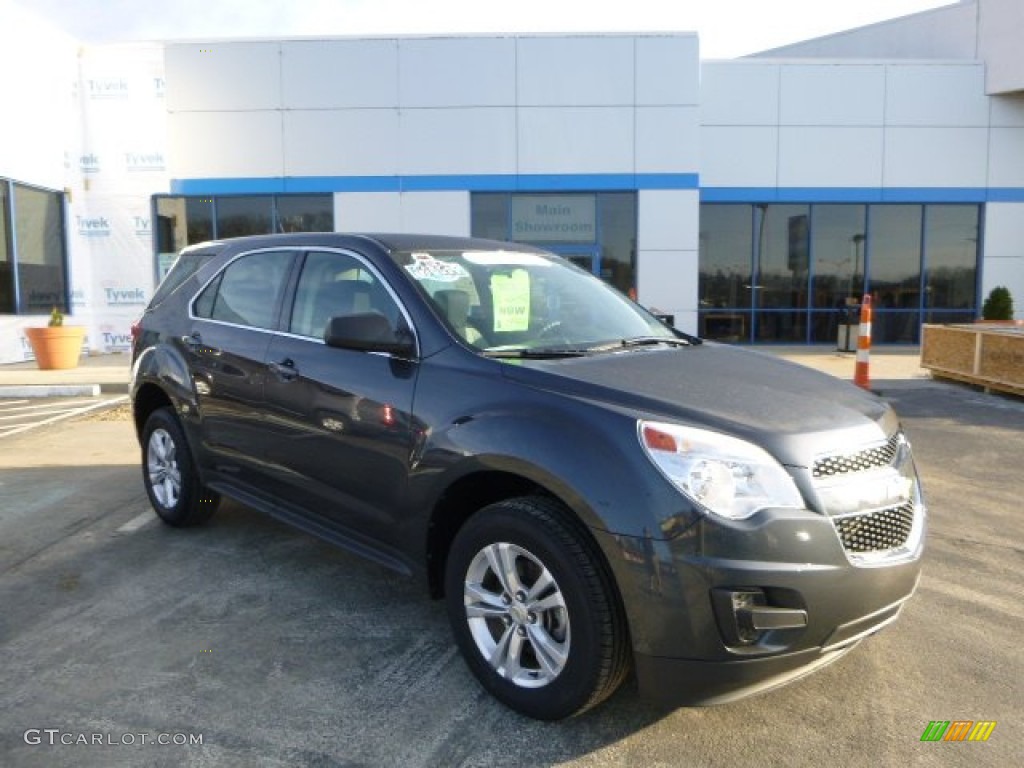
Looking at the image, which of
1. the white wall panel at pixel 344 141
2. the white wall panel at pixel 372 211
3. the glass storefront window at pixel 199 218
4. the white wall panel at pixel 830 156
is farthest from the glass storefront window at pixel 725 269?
the glass storefront window at pixel 199 218

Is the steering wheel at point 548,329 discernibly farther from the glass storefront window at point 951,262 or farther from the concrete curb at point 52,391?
the glass storefront window at point 951,262

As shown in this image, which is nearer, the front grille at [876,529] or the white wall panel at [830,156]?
the front grille at [876,529]

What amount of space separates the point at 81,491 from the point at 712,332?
47.5ft

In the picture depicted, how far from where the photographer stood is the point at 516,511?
271 cm

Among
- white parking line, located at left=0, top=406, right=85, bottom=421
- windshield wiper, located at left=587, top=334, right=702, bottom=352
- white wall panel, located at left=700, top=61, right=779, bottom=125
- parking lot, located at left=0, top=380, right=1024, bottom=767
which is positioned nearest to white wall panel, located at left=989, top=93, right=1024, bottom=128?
white wall panel, located at left=700, top=61, right=779, bottom=125

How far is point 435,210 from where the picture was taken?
54.4 ft

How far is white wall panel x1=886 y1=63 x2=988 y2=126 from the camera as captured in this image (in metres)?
17.3

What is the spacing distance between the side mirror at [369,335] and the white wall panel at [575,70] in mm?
14214

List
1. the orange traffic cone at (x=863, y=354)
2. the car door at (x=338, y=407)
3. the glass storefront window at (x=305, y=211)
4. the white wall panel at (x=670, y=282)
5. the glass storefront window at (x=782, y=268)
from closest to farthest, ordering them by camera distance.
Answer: the car door at (x=338, y=407)
the orange traffic cone at (x=863, y=354)
the white wall panel at (x=670, y=282)
the glass storefront window at (x=305, y=211)
the glass storefront window at (x=782, y=268)

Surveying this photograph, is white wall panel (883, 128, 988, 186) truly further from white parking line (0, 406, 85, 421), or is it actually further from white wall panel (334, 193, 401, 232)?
white parking line (0, 406, 85, 421)

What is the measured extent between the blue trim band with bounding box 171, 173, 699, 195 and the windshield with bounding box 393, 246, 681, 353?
12751 mm

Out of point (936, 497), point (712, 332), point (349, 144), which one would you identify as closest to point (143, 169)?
point (349, 144)

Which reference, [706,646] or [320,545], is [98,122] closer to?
[320,545]

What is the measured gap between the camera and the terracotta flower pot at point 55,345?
13.7m
